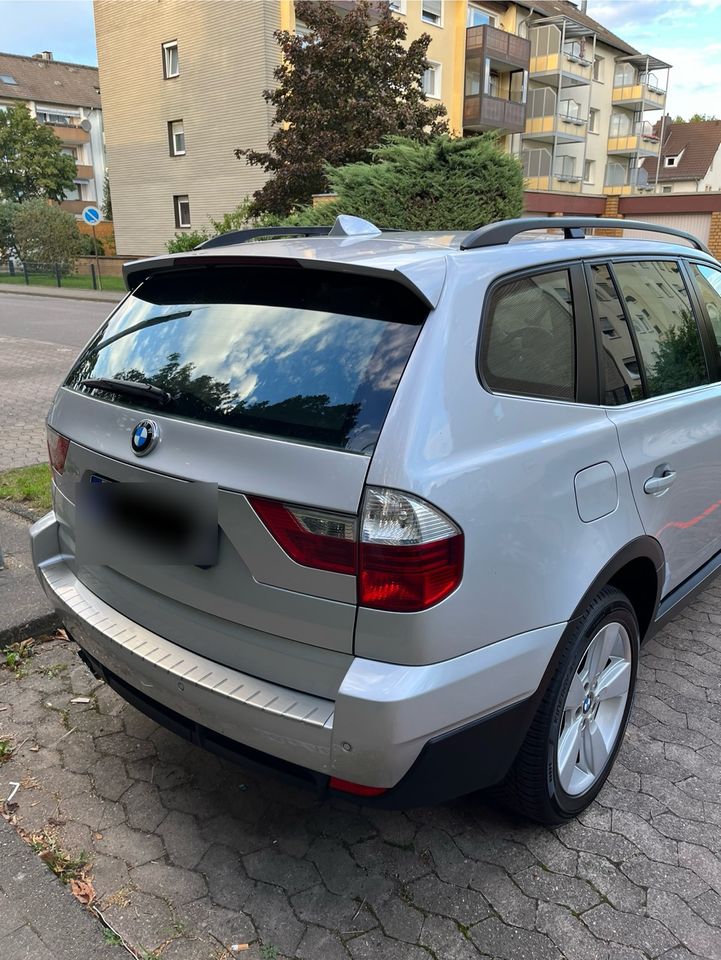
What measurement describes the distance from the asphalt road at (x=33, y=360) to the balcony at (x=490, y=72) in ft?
62.1

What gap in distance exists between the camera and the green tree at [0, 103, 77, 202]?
4691 centimetres

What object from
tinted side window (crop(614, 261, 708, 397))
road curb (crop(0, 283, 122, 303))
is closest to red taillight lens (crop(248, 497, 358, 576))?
tinted side window (crop(614, 261, 708, 397))

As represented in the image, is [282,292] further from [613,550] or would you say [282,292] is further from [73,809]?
[73,809]

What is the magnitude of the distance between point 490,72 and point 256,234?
3780 centimetres

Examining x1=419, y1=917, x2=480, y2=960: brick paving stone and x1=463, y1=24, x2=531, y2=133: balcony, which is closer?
x1=419, y1=917, x2=480, y2=960: brick paving stone

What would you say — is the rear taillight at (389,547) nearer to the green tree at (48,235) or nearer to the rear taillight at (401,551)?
the rear taillight at (401,551)

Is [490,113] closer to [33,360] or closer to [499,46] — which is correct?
[499,46]

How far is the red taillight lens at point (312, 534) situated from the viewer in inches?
70.2

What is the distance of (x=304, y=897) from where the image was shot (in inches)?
86.7

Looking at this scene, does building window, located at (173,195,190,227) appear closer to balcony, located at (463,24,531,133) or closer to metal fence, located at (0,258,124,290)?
metal fence, located at (0,258,124,290)

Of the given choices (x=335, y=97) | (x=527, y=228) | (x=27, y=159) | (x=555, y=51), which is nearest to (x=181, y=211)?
(x=335, y=97)

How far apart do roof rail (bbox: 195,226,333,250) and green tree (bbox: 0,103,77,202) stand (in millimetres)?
51954

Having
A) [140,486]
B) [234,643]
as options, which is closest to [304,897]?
[234,643]

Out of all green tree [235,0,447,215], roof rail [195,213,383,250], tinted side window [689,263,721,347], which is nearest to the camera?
roof rail [195,213,383,250]
